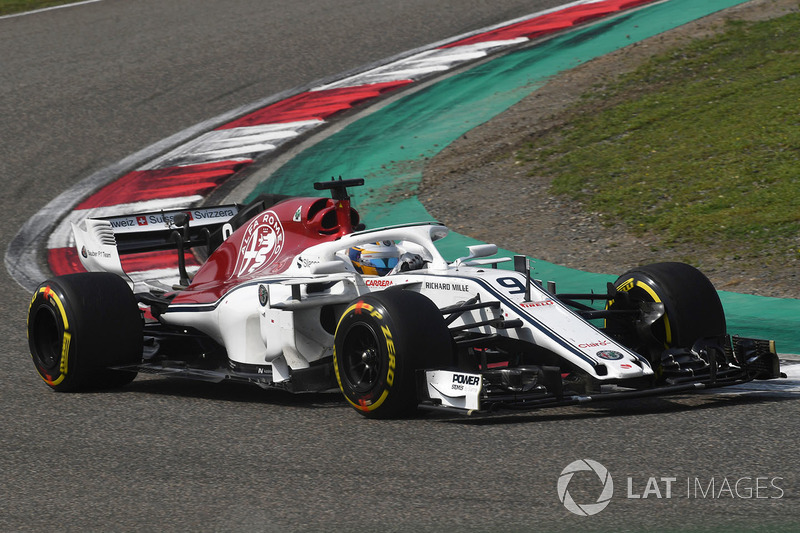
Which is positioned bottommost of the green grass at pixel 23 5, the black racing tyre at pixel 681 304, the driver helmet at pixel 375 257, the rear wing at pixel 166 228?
the black racing tyre at pixel 681 304

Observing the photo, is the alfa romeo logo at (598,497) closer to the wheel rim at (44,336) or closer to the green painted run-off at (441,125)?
the wheel rim at (44,336)

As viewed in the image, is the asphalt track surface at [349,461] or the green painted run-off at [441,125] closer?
the asphalt track surface at [349,461]

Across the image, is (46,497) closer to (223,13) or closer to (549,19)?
(549,19)

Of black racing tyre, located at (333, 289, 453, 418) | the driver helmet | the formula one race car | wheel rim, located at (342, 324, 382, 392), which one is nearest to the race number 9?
the formula one race car

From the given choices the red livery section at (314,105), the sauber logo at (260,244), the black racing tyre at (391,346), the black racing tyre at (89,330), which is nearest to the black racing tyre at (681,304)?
→ the black racing tyre at (391,346)

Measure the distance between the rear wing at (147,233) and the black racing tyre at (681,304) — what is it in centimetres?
375

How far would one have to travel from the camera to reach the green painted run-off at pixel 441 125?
1347 cm

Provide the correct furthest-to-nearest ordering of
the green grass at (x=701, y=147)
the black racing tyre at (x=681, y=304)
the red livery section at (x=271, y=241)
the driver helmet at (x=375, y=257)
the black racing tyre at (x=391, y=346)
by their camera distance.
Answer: the green grass at (x=701, y=147), the red livery section at (x=271, y=241), the driver helmet at (x=375, y=257), the black racing tyre at (x=681, y=304), the black racing tyre at (x=391, y=346)

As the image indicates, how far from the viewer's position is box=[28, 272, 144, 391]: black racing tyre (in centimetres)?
796

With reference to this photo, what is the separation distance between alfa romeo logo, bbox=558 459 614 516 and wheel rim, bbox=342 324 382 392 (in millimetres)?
1592

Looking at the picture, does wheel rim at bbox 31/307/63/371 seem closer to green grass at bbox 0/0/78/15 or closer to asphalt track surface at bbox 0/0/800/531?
asphalt track surface at bbox 0/0/800/531

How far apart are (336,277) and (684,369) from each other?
7.48ft

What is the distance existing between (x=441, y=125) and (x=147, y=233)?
7562 mm

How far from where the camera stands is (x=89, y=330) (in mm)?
7965
